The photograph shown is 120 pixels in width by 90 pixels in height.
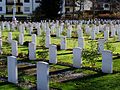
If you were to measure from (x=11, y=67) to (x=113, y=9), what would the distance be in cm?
6223

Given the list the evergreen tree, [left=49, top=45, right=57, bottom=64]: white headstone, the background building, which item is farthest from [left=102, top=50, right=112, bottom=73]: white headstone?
the background building

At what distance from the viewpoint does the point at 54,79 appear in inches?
469

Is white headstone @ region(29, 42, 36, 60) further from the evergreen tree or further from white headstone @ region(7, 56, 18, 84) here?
the evergreen tree

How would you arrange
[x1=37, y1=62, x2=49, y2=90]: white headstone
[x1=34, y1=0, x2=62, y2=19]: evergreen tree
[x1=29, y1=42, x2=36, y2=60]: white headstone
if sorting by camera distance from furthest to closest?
[x1=34, y1=0, x2=62, y2=19]: evergreen tree
[x1=29, y1=42, x2=36, y2=60]: white headstone
[x1=37, y1=62, x2=49, y2=90]: white headstone

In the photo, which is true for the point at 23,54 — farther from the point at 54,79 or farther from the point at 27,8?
the point at 27,8

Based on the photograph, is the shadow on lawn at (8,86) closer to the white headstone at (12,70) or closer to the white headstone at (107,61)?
the white headstone at (12,70)

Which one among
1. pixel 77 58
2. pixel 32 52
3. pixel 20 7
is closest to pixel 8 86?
pixel 77 58

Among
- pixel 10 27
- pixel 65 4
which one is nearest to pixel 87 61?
pixel 10 27

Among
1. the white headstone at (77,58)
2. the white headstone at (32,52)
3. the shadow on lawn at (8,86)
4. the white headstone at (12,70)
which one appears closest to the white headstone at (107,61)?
the white headstone at (77,58)

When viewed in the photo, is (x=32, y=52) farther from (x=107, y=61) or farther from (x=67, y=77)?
(x=107, y=61)

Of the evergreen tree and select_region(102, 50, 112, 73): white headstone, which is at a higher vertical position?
the evergreen tree

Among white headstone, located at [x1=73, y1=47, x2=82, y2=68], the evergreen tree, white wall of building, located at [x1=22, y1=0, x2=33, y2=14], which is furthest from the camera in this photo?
white wall of building, located at [x1=22, y1=0, x2=33, y2=14]

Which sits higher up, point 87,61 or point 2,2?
point 2,2

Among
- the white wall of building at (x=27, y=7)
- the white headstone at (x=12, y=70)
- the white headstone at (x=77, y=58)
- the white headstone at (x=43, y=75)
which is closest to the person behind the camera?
the white headstone at (x=43, y=75)
